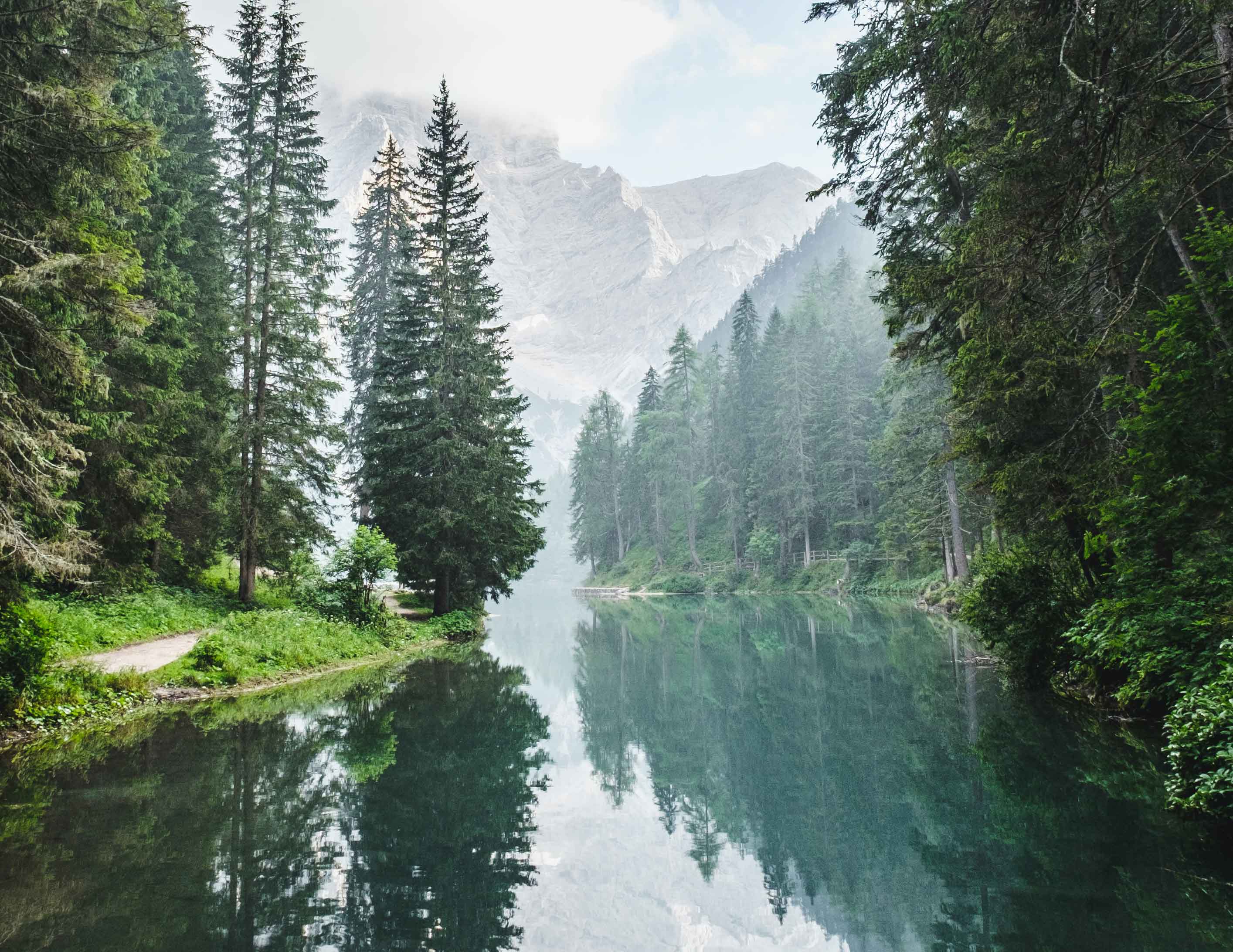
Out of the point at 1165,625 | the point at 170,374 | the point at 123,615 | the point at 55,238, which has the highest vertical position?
the point at 55,238

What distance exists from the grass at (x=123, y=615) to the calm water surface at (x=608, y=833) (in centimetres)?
398

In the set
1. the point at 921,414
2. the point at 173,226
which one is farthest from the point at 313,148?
the point at 921,414

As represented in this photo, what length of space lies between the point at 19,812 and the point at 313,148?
22731 millimetres

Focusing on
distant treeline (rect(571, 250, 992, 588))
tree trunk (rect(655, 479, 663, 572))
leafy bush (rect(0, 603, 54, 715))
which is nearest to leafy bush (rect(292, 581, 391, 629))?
leafy bush (rect(0, 603, 54, 715))

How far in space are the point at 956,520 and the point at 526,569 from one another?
1874 cm

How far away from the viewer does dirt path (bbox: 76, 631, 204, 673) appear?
1282 cm

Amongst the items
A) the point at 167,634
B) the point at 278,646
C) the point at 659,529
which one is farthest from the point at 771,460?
the point at 167,634

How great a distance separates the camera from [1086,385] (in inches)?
467

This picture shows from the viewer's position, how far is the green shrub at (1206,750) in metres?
5.44

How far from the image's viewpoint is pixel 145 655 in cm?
1407

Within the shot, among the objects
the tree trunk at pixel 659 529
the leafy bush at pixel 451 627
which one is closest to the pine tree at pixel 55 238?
the leafy bush at pixel 451 627

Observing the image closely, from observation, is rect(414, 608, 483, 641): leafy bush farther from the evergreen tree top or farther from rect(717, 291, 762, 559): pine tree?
the evergreen tree top

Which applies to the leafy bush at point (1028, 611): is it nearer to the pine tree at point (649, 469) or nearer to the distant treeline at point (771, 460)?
the distant treeline at point (771, 460)

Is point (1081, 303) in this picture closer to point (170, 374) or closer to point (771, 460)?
point (170, 374)
